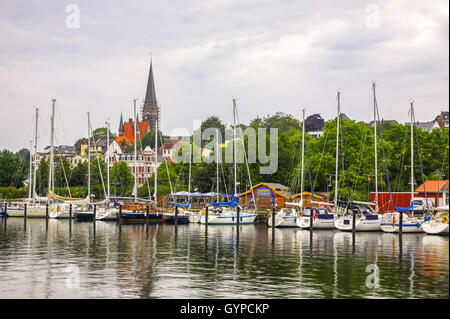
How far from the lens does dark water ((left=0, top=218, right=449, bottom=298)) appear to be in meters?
27.5

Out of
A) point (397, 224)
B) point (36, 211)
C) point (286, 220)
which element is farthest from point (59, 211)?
point (397, 224)

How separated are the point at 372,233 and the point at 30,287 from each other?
125 feet

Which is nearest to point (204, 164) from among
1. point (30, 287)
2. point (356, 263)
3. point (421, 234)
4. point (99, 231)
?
point (99, 231)

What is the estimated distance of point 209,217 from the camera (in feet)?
237

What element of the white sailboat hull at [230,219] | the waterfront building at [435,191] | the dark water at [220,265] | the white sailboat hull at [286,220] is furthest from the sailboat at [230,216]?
the waterfront building at [435,191]

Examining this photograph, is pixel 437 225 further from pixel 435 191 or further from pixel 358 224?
pixel 435 191

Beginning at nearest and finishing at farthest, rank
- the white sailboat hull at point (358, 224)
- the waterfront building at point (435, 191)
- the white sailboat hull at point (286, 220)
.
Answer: the white sailboat hull at point (358, 224) → the white sailboat hull at point (286, 220) → the waterfront building at point (435, 191)

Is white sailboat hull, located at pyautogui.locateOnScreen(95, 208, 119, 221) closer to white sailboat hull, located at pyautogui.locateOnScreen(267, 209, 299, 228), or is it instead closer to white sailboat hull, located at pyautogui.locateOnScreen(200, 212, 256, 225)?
white sailboat hull, located at pyautogui.locateOnScreen(200, 212, 256, 225)

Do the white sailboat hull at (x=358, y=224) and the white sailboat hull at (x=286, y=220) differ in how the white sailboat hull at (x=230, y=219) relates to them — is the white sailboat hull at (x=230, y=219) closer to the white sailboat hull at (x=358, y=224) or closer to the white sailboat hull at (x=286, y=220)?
the white sailboat hull at (x=286, y=220)

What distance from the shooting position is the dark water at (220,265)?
27.5m

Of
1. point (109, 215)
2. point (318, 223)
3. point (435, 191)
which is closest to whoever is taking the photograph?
point (318, 223)

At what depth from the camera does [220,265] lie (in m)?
36.1

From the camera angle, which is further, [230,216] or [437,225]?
[230,216]
